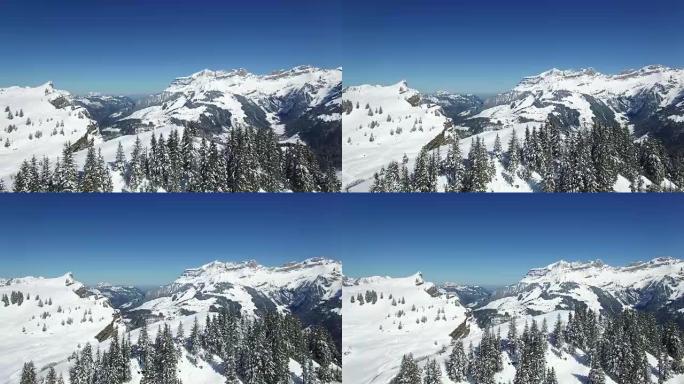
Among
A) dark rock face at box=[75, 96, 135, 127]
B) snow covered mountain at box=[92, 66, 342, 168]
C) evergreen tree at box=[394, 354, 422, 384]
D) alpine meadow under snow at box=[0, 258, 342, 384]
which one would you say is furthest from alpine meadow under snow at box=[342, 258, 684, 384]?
dark rock face at box=[75, 96, 135, 127]

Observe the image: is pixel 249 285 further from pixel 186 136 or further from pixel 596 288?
pixel 596 288

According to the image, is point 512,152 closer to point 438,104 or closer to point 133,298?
point 438,104

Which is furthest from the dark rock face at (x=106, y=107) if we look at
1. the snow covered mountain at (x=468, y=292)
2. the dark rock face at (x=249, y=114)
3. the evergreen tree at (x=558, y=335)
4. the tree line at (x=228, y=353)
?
the evergreen tree at (x=558, y=335)

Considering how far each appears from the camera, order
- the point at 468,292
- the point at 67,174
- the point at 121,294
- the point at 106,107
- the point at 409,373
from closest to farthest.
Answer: the point at 67,174 → the point at 106,107 → the point at 121,294 → the point at 409,373 → the point at 468,292

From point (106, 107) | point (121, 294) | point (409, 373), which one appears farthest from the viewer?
point (409, 373)

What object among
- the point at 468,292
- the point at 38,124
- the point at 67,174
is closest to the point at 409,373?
the point at 468,292

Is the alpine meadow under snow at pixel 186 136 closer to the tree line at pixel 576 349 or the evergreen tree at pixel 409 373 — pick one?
the evergreen tree at pixel 409 373

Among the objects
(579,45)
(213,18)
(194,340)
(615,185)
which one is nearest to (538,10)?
(579,45)
